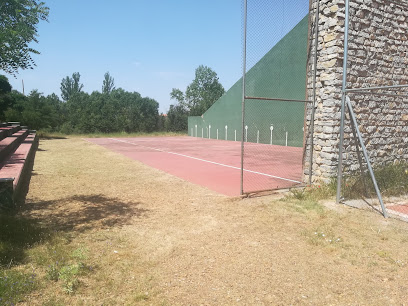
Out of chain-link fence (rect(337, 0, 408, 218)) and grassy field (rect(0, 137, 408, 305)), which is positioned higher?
chain-link fence (rect(337, 0, 408, 218))

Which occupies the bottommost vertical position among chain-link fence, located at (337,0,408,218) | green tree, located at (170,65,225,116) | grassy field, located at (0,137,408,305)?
grassy field, located at (0,137,408,305)

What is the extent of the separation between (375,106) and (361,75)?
913mm

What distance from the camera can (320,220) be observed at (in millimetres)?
5309

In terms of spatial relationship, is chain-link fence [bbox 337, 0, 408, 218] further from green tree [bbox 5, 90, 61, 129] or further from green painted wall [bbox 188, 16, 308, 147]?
green tree [bbox 5, 90, 61, 129]

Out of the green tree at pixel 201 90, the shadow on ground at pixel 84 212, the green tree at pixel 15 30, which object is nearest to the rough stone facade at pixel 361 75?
the shadow on ground at pixel 84 212

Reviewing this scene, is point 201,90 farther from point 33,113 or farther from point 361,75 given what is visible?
point 361,75

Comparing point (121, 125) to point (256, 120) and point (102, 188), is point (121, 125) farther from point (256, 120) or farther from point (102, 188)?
point (102, 188)

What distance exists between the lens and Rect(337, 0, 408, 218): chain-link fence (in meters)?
6.76

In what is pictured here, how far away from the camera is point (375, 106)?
730 cm

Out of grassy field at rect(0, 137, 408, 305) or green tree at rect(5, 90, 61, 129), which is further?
green tree at rect(5, 90, 61, 129)

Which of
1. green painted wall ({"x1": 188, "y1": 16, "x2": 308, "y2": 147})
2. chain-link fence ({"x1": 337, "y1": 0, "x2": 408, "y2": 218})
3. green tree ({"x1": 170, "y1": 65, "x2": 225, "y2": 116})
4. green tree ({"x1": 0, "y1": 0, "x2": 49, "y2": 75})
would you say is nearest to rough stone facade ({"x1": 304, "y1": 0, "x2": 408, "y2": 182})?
chain-link fence ({"x1": 337, "y1": 0, "x2": 408, "y2": 218})

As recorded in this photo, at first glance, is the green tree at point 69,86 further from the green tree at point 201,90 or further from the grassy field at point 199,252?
the grassy field at point 199,252

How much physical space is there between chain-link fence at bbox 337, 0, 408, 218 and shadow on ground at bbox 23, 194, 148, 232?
14.6ft

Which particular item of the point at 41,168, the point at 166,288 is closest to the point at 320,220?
the point at 166,288
